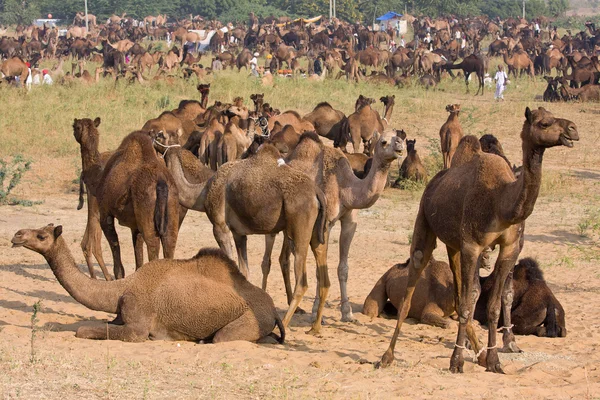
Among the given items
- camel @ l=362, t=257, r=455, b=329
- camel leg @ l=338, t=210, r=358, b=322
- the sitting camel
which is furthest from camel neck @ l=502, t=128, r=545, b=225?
camel leg @ l=338, t=210, r=358, b=322

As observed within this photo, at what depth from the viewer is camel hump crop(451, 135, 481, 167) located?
28.3ft

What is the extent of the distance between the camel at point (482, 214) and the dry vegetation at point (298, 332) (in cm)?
41

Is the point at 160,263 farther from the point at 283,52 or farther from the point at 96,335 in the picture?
the point at 283,52

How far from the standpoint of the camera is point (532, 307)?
912cm

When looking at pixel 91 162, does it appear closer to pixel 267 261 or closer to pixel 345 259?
pixel 267 261

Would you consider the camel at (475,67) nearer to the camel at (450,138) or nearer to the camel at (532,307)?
the camel at (450,138)

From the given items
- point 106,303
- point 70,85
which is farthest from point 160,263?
point 70,85

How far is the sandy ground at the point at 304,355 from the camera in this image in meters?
6.64

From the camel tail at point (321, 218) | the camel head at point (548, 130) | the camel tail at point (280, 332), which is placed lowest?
the camel tail at point (280, 332)

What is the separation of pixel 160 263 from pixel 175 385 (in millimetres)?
1711

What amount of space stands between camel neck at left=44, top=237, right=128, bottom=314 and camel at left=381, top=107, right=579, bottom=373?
2161 millimetres

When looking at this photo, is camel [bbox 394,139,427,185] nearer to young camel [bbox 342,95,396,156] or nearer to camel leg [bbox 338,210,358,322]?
young camel [bbox 342,95,396,156]

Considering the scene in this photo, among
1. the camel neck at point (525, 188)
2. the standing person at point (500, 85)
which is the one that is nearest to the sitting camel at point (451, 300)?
the camel neck at point (525, 188)

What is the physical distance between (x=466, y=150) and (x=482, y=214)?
4.82 ft
